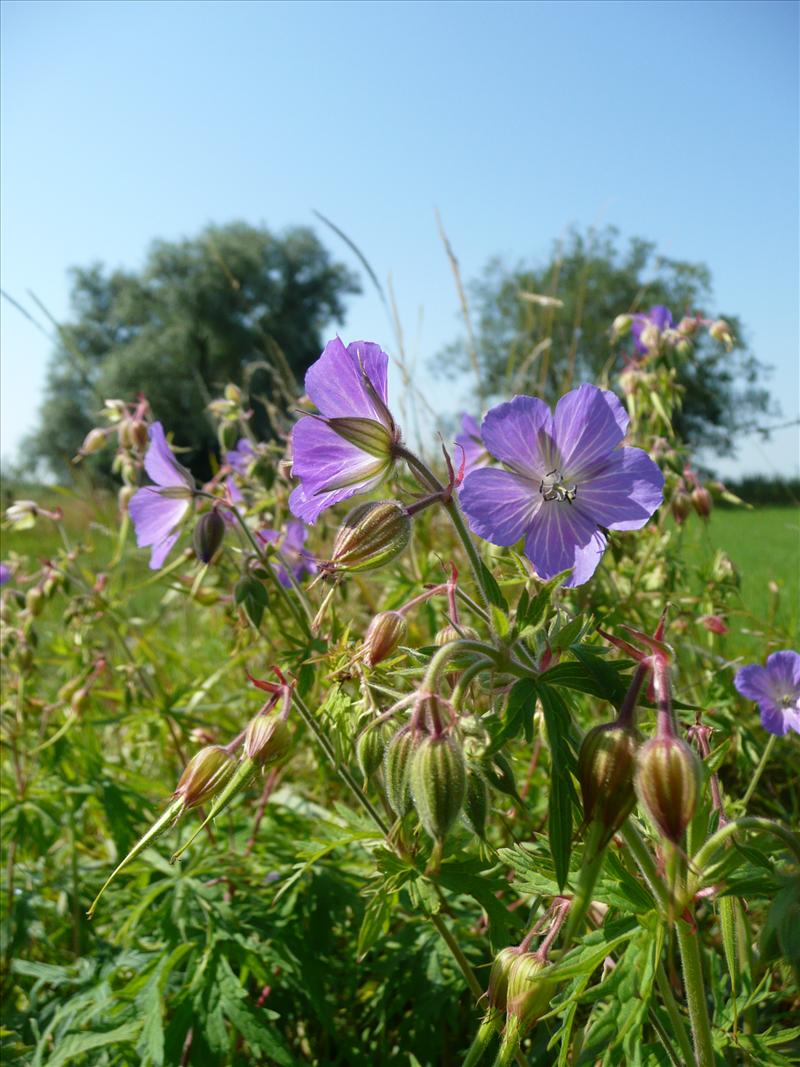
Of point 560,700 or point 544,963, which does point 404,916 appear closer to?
point 544,963

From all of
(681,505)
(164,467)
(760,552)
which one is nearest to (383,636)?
(164,467)

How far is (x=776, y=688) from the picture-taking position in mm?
1590

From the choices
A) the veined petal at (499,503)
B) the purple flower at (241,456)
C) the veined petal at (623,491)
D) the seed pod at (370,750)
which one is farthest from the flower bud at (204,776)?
the purple flower at (241,456)

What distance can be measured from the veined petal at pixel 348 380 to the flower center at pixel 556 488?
0.66ft

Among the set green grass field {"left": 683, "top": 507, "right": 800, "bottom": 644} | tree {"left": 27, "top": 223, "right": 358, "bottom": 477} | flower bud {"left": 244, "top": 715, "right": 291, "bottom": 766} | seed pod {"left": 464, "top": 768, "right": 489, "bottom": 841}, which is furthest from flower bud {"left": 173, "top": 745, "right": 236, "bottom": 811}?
tree {"left": 27, "top": 223, "right": 358, "bottom": 477}

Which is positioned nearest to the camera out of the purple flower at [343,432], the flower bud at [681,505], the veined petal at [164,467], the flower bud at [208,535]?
the purple flower at [343,432]

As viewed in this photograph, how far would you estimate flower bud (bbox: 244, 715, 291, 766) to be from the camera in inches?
36.7

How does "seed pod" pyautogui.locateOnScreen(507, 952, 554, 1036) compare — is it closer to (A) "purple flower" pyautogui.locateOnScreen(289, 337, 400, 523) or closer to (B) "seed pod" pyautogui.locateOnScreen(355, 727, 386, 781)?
(B) "seed pod" pyautogui.locateOnScreen(355, 727, 386, 781)

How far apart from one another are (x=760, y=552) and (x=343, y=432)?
390cm

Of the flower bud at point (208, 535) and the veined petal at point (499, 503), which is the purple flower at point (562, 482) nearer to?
the veined petal at point (499, 503)

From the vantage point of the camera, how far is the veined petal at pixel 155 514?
1694mm

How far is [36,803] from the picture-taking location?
2100 millimetres

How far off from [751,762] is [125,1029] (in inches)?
53.0

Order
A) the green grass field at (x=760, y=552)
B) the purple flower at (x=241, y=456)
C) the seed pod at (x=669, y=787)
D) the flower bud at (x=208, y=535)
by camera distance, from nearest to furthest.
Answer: the seed pod at (x=669, y=787) → the flower bud at (x=208, y=535) → the purple flower at (x=241, y=456) → the green grass field at (x=760, y=552)
